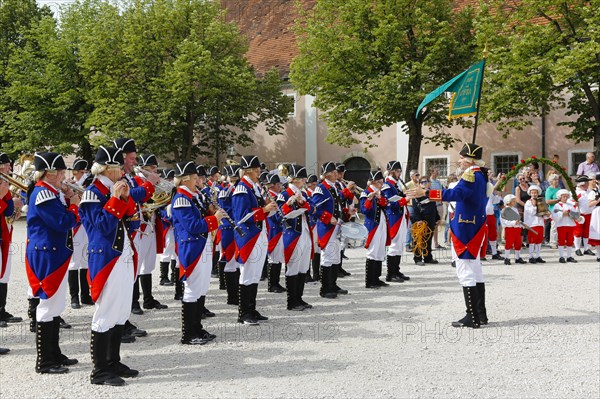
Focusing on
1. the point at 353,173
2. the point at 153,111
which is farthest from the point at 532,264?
the point at 153,111

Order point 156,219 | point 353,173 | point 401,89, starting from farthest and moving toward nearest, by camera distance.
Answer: point 353,173
point 401,89
point 156,219

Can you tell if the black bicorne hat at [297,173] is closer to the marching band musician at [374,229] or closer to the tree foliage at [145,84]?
the marching band musician at [374,229]

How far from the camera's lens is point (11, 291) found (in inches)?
428

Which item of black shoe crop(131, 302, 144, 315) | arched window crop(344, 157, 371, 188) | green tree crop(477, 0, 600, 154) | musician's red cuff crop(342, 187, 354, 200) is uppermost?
green tree crop(477, 0, 600, 154)

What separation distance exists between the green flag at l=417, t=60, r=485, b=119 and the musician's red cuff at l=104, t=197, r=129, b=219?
19.0 feet

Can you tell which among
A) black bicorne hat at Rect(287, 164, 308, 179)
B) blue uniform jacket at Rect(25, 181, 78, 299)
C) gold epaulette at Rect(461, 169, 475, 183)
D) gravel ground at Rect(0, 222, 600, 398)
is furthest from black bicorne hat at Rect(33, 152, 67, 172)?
gold epaulette at Rect(461, 169, 475, 183)

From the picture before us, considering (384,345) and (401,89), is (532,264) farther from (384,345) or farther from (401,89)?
(401,89)

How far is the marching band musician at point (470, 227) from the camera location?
319 inches

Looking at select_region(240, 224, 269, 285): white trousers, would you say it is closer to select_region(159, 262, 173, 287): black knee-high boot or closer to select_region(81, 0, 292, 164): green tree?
select_region(159, 262, 173, 287): black knee-high boot

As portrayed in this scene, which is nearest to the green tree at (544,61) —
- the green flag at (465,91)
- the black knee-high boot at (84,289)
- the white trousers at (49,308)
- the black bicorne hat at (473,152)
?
the green flag at (465,91)

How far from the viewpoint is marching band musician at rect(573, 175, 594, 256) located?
50.6 ft

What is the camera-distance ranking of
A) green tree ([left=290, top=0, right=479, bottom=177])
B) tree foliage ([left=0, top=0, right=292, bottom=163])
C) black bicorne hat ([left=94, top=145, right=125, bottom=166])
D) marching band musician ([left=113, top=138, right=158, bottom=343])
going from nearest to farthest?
black bicorne hat ([left=94, top=145, right=125, bottom=166]) < marching band musician ([left=113, top=138, right=158, bottom=343]) < green tree ([left=290, top=0, right=479, bottom=177]) < tree foliage ([left=0, top=0, right=292, bottom=163])

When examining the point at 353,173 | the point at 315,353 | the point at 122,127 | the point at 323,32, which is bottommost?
the point at 315,353

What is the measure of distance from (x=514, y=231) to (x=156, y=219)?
8.61 meters
